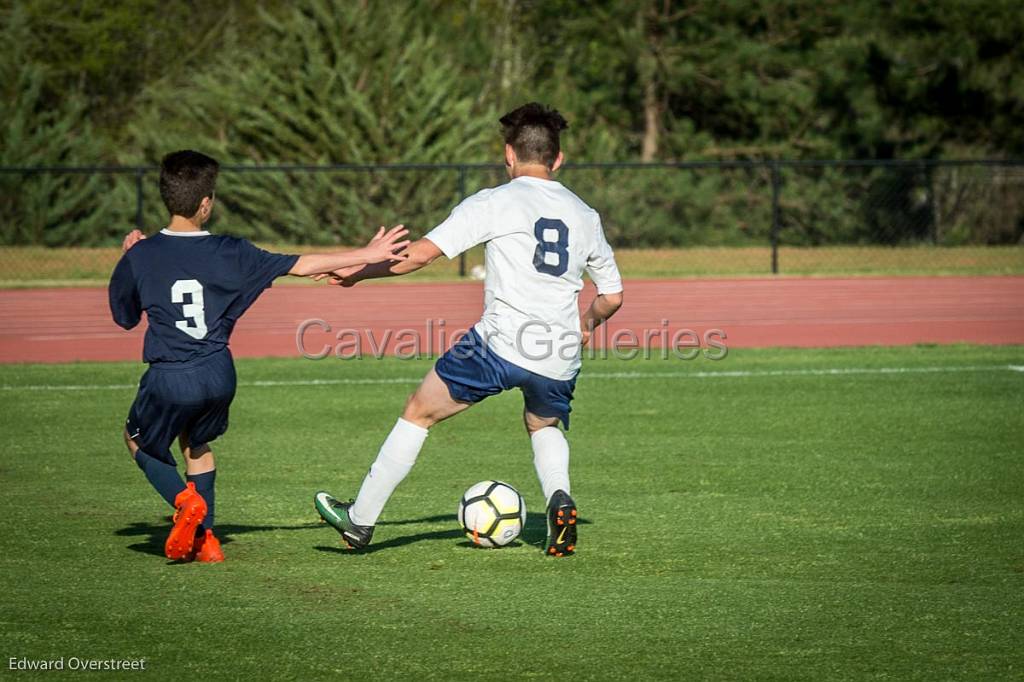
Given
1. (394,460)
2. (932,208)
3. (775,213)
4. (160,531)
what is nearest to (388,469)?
(394,460)

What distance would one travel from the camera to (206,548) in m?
5.89

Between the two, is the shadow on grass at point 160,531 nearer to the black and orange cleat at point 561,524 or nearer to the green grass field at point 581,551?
the green grass field at point 581,551

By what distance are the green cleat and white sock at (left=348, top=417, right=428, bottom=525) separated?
0.03m

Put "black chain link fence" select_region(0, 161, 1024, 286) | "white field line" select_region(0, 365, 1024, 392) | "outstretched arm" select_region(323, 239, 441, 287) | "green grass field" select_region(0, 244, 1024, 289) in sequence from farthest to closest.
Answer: "black chain link fence" select_region(0, 161, 1024, 286) < "green grass field" select_region(0, 244, 1024, 289) < "white field line" select_region(0, 365, 1024, 392) < "outstretched arm" select_region(323, 239, 441, 287)

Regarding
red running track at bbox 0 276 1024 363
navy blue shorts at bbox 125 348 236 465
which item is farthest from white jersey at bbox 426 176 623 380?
red running track at bbox 0 276 1024 363

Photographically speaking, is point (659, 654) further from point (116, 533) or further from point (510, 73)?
point (510, 73)

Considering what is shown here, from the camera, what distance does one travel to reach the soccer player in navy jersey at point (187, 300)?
5586mm

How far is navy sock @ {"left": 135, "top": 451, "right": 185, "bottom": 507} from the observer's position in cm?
585

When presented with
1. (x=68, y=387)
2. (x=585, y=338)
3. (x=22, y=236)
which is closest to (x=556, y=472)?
(x=585, y=338)

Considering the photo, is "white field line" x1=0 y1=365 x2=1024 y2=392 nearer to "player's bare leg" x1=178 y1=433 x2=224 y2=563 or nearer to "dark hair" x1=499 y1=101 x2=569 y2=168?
"player's bare leg" x1=178 y1=433 x2=224 y2=563

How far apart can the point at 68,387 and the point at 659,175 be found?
20042 mm

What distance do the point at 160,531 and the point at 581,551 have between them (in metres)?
2.10

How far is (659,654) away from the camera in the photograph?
4.61 metres

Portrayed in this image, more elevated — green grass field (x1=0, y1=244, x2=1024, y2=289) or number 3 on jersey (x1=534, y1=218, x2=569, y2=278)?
number 3 on jersey (x1=534, y1=218, x2=569, y2=278)
